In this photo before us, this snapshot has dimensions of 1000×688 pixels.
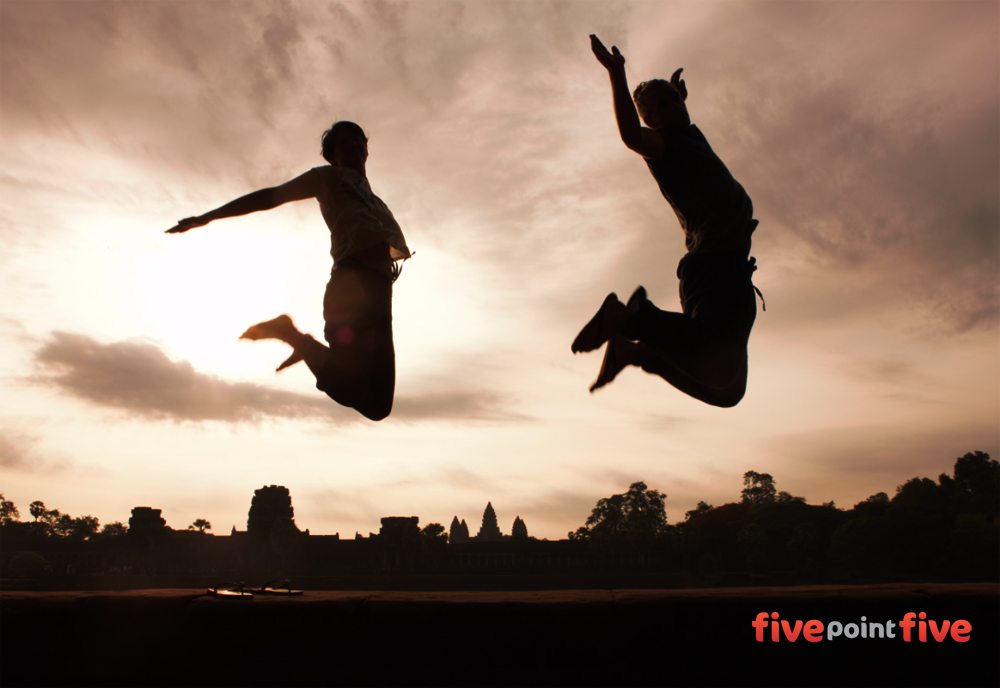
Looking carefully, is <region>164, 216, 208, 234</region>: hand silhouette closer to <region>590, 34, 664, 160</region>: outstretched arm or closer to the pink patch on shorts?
the pink patch on shorts

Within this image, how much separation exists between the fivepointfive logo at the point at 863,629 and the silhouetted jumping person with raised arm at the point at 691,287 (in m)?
0.83

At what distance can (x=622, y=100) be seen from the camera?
2637 millimetres

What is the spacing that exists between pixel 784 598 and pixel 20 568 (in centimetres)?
7309

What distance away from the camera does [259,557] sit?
66375 mm

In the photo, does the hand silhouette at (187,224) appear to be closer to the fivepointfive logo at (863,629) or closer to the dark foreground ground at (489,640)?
the dark foreground ground at (489,640)

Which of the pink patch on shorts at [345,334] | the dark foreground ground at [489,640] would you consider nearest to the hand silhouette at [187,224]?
the pink patch on shorts at [345,334]

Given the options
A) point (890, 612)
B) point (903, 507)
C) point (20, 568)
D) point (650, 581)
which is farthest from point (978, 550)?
point (20, 568)

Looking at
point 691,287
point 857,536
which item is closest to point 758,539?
point 857,536

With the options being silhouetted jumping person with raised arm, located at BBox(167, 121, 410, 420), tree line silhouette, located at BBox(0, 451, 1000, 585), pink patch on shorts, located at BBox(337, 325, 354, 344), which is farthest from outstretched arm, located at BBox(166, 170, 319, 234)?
tree line silhouette, located at BBox(0, 451, 1000, 585)

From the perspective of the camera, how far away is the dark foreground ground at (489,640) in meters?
2.22

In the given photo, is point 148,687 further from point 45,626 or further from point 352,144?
point 352,144

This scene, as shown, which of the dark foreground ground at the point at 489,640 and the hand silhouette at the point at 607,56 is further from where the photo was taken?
the hand silhouette at the point at 607,56

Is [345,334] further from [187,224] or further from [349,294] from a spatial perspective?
[187,224]

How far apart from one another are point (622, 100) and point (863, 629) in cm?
219
